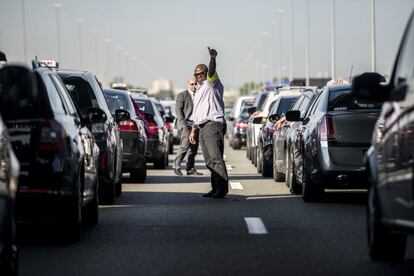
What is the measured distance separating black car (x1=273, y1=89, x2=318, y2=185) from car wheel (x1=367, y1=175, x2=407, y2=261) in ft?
27.2

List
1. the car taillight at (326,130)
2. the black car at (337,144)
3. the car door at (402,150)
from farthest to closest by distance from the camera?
the car taillight at (326,130) < the black car at (337,144) < the car door at (402,150)

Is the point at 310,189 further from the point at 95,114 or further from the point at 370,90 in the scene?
the point at 370,90

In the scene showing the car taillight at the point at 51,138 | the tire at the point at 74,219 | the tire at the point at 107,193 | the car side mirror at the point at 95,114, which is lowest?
the tire at the point at 107,193

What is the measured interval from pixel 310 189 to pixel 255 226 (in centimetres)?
340

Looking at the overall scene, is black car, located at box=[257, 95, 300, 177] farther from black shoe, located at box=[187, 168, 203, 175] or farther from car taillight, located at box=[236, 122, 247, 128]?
car taillight, located at box=[236, 122, 247, 128]

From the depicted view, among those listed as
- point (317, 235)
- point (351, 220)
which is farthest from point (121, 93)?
point (317, 235)

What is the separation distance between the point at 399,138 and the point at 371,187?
110 centimetres

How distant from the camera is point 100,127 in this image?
51.6 ft

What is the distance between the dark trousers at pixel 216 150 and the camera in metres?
17.7

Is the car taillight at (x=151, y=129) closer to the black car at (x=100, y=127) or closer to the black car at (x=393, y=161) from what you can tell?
the black car at (x=100, y=127)

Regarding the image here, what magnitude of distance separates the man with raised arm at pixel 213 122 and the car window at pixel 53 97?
5567mm

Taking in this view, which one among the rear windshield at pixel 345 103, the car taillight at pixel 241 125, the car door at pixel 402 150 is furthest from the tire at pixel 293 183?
the car taillight at pixel 241 125

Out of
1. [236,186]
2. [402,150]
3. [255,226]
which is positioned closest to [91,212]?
[255,226]

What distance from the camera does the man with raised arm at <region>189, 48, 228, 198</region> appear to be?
17688 mm
